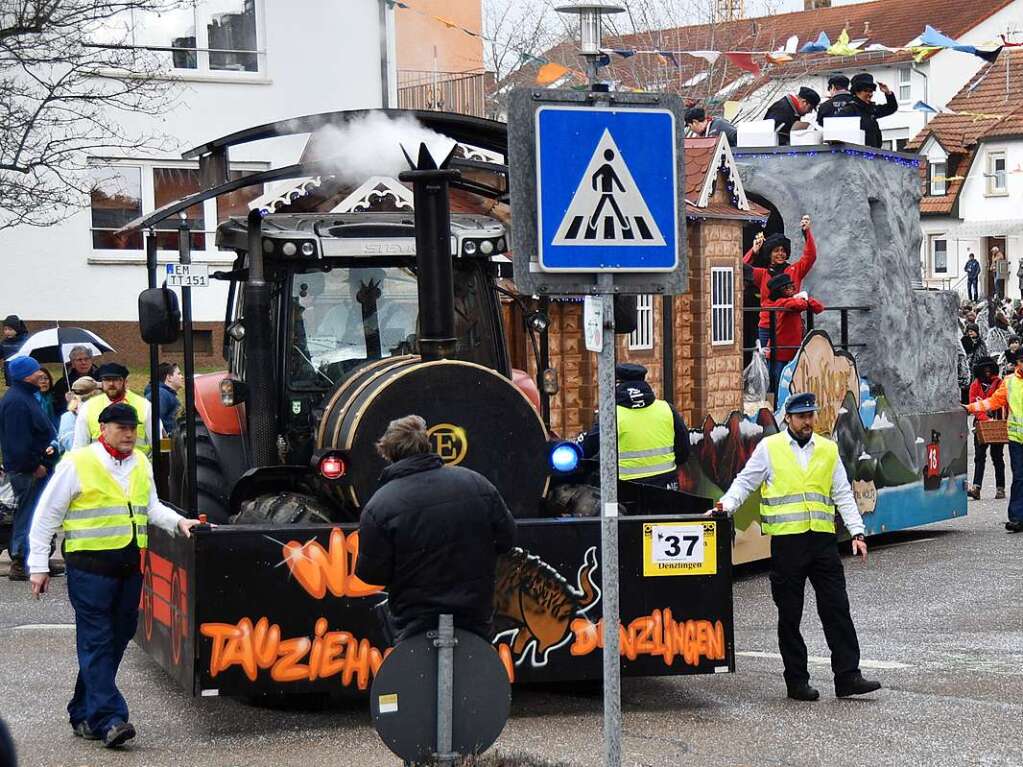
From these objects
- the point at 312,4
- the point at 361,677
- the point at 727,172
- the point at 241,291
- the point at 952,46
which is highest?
the point at 312,4

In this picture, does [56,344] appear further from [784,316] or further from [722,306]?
[784,316]

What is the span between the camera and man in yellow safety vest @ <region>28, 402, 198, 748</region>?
8.55 meters

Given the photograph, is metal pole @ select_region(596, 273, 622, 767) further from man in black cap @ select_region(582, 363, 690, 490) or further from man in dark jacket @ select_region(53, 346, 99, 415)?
man in dark jacket @ select_region(53, 346, 99, 415)

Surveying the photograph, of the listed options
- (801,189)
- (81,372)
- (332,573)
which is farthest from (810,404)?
(801,189)

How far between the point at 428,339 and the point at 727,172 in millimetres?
10667

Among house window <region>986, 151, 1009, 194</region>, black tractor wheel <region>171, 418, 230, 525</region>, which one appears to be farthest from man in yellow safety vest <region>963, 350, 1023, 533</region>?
house window <region>986, 151, 1009, 194</region>

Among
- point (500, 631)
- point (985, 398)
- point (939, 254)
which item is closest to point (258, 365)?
point (500, 631)

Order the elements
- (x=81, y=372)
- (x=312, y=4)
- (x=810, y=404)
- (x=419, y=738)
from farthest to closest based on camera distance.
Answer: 1. (x=312, y=4)
2. (x=81, y=372)
3. (x=810, y=404)
4. (x=419, y=738)

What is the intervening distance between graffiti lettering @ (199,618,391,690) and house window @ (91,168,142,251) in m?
20.2

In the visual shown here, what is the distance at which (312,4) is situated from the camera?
29.5 m

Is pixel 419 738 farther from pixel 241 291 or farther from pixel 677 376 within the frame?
pixel 677 376

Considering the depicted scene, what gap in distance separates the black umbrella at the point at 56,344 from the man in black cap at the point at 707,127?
7.26 m

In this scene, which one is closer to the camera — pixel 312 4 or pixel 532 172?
pixel 532 172

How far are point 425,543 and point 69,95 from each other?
20183 millimetres
